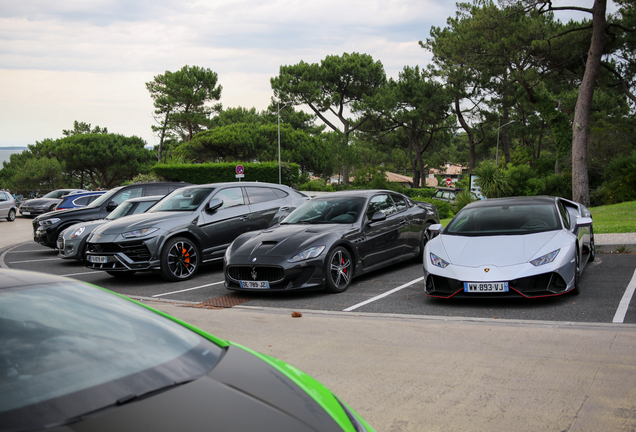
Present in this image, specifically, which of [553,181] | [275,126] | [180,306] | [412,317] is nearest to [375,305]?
[412,317]

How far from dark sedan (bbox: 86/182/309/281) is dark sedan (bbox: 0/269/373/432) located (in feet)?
23.2

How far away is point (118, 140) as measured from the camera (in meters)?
62.6

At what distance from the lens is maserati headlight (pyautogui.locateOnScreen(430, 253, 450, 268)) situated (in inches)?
269

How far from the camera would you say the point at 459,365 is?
13.9ft

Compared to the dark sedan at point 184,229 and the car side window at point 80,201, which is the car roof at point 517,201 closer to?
the dark sedan at point 184,229

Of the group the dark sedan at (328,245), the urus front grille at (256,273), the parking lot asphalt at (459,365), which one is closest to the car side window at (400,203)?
the dark sedan at (328,245)

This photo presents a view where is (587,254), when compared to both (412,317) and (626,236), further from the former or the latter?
(412,317)

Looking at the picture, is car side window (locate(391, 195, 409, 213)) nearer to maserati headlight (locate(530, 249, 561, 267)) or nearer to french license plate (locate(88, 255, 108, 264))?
maserati headlight (locate(530, 249, 561, 267))

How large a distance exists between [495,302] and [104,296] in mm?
5502

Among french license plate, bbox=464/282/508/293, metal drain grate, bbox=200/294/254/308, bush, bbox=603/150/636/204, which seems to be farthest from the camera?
bush, bbox=603/150/636/204

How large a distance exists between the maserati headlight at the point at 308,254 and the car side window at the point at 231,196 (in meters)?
3.35

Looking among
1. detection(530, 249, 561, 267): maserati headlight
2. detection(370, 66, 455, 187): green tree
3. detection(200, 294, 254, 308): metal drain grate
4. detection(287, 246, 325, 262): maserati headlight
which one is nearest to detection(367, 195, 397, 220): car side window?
detection(287, 246, 325, 262): maserati headlight

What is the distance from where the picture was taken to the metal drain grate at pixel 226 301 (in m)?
7.40

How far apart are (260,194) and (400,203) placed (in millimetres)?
3089
